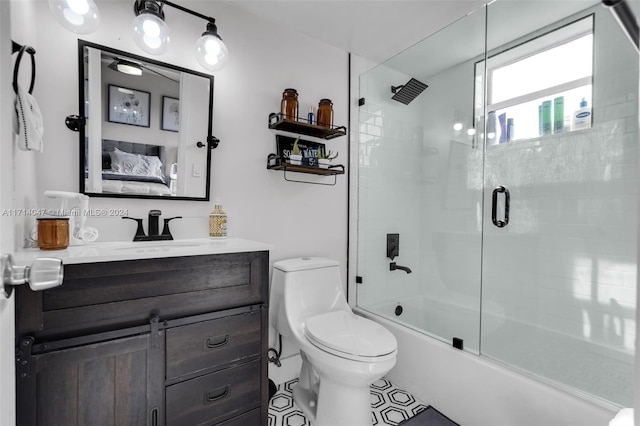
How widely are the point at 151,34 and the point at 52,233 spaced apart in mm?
979

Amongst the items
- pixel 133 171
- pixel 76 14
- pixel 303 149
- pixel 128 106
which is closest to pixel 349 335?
pixel 303 149

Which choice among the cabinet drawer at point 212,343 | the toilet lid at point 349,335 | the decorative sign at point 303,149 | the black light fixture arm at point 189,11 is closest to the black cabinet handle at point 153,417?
the cabinet drawer at point 212,343

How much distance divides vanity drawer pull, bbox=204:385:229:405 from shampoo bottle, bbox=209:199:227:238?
2.33 feet

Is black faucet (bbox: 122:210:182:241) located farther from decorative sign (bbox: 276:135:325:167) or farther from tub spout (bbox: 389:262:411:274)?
tub spout (bbox: 389:262:411:274)

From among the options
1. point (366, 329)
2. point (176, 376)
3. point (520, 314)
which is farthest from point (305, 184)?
point (520, 314)

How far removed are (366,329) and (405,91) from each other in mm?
1780

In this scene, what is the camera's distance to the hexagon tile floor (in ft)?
5.33

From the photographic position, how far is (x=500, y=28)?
6.38 feet

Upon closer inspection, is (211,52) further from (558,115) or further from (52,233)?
(558,115)

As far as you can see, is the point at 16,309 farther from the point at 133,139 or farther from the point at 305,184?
the point at 305,184

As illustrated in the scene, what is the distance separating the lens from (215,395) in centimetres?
128

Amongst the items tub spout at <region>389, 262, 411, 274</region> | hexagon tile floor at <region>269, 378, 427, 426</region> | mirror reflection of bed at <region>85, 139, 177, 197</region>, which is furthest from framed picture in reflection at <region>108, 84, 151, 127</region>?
tub spout at <region>389, 262, 411, 274</region>

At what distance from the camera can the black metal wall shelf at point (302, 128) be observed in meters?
1.82

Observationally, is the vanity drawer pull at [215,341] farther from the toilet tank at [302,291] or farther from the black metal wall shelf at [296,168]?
the black metal wall shelf at [296,168]
